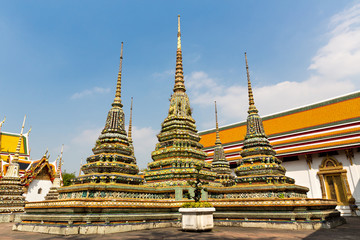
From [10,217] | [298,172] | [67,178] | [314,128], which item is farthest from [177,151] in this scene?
[67,178]

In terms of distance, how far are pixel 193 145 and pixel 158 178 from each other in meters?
2.87

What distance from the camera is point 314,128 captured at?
77.2ft

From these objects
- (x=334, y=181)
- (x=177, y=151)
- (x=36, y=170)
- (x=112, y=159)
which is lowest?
(x=334, y=181)

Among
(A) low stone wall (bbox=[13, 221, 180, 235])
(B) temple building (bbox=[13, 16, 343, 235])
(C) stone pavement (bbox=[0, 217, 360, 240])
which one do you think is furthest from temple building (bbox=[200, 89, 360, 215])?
(A) low stone wall (bbox=[13, 221, 180, 235])

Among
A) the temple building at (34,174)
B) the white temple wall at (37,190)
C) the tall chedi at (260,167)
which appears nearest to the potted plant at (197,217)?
the tall chedi at (260,167)

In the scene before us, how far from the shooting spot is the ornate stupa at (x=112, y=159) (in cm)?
1074

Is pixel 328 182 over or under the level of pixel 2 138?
under

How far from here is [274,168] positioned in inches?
479

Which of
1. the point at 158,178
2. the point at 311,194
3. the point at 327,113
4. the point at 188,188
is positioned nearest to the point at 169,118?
the point at 158,178

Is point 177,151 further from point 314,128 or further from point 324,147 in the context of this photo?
point 314,128

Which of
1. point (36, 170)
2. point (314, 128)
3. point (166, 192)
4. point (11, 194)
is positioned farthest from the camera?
point (36, 170)

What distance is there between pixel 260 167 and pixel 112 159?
24.5ft

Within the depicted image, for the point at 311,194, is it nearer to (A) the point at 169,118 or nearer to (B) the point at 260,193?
(B) the point at 260,193

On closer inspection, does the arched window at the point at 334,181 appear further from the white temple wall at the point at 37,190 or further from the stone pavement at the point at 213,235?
the white temple wall at the point at 37,190
